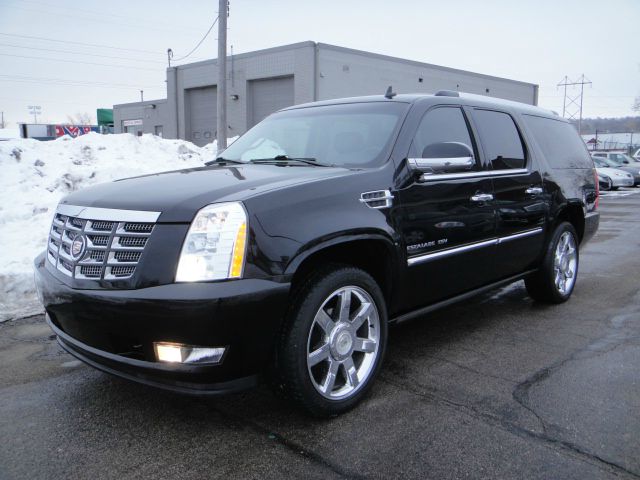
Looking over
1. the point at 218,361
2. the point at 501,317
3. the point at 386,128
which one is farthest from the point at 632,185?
the point at 218,361

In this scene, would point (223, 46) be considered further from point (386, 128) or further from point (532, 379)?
point (532, 379)

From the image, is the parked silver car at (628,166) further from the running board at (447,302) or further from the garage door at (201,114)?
the running board at (447,302)

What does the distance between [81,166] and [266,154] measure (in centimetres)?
748

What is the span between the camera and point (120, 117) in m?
45.2

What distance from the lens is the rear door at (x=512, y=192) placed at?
14.3 ft

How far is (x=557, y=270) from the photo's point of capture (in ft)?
17.6

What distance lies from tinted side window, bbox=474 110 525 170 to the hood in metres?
1.57

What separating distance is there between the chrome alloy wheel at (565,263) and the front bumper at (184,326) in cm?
365

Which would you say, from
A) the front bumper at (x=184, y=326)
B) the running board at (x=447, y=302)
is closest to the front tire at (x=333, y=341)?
the front bumper at (x=184, y=326)

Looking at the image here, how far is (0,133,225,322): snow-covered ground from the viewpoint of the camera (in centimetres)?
557

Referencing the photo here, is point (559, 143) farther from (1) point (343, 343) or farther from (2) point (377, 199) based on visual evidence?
(1) point (343, 343)

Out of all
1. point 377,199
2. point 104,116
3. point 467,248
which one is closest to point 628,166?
point 467,248

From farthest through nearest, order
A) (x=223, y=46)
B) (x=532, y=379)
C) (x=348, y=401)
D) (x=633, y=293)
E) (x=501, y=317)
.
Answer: (x=223, y=46) → (x=633, y=293) → (x=501, y=317) → (x=532, y=379) → (x=348, y=401)

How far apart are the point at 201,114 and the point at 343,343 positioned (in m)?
35.1
